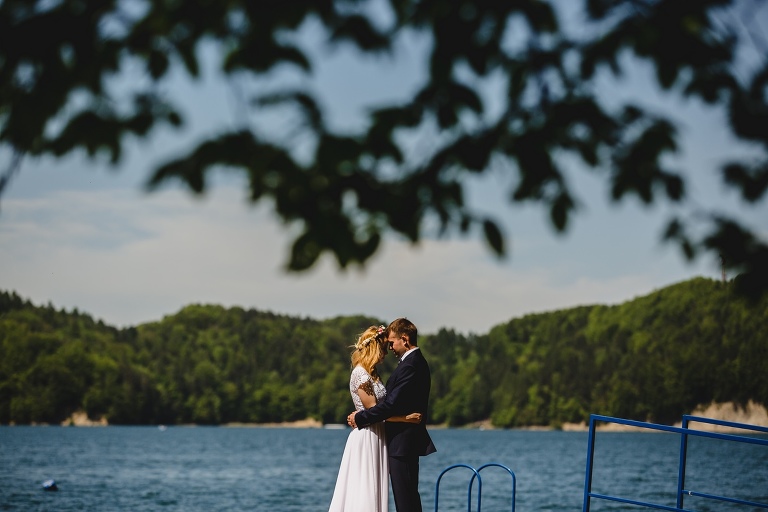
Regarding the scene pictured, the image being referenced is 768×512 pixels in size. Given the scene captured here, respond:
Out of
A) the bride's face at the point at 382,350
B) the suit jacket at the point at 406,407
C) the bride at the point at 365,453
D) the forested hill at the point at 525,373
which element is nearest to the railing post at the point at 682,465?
the suit jacket at the point at 406,407

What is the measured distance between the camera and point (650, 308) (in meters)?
191

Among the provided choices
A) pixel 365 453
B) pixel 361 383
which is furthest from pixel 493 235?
pixel 365 453

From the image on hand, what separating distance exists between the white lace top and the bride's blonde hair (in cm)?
5

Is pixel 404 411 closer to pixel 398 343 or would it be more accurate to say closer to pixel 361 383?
pixel 361 383

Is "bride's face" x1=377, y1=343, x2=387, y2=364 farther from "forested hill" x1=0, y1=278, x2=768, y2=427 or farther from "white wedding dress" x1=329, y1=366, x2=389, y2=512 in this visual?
"forested hill" x1=0, y1=278, x2=768, y2=427

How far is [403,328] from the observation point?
29.2 feet

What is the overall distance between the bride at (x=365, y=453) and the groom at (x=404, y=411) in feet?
0.44

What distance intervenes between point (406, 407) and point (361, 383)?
47 cm

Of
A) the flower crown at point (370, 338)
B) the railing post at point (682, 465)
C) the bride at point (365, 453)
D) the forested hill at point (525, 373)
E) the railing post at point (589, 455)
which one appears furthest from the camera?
the forested hill at point (525, 373)

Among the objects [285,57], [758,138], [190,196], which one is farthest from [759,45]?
[190,196]

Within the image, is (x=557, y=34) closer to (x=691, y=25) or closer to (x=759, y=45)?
(x=691, y=25)

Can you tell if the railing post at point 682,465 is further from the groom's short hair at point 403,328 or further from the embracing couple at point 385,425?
the groom's short hair at point 403,328

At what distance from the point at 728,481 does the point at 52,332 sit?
13857 centimetres

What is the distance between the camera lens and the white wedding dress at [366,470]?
9688 millimetres
